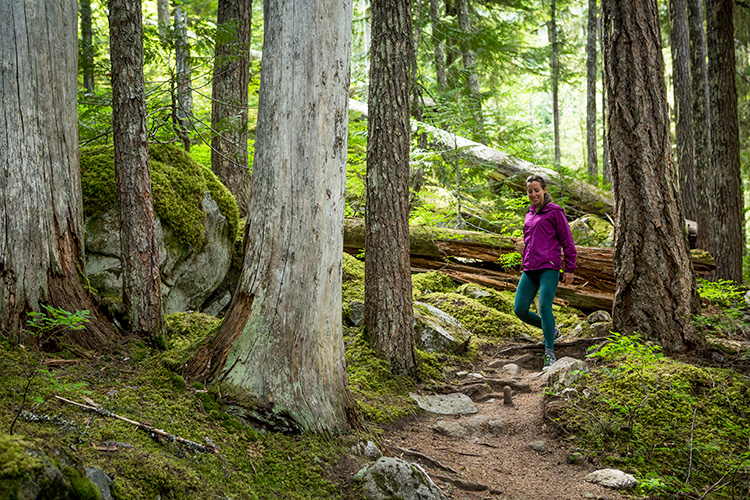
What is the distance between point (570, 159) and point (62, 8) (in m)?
41.0

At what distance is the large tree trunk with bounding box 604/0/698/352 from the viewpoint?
5.38 m

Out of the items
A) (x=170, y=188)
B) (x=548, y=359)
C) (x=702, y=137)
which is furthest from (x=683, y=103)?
(x=170, y=188)

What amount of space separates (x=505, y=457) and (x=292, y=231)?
2.74 meters

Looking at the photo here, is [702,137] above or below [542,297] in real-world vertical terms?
above

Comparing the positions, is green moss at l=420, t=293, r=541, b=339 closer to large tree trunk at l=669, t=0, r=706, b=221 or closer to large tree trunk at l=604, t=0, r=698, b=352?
large tree trunk at l=604, t=0, r=698, b=352

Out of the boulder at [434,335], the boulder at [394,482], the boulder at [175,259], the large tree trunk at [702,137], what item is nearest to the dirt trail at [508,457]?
the boulder at [394,482]

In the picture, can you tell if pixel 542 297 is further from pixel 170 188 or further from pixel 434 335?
pixel 170 188

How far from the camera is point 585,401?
4.64 metres

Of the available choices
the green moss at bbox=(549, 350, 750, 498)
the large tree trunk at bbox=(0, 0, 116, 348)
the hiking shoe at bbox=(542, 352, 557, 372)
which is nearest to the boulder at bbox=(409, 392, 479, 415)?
the green moss at bbox=(549, 350, 750, 498)

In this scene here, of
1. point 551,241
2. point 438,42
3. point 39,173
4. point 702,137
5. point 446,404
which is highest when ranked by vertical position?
point 438,42

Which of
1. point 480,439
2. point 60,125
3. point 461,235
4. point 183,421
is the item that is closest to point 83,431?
point 183,421

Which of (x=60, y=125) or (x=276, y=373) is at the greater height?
(x=60, y=125)

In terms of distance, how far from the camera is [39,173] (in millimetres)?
3785

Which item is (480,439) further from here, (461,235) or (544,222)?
(461,235)
